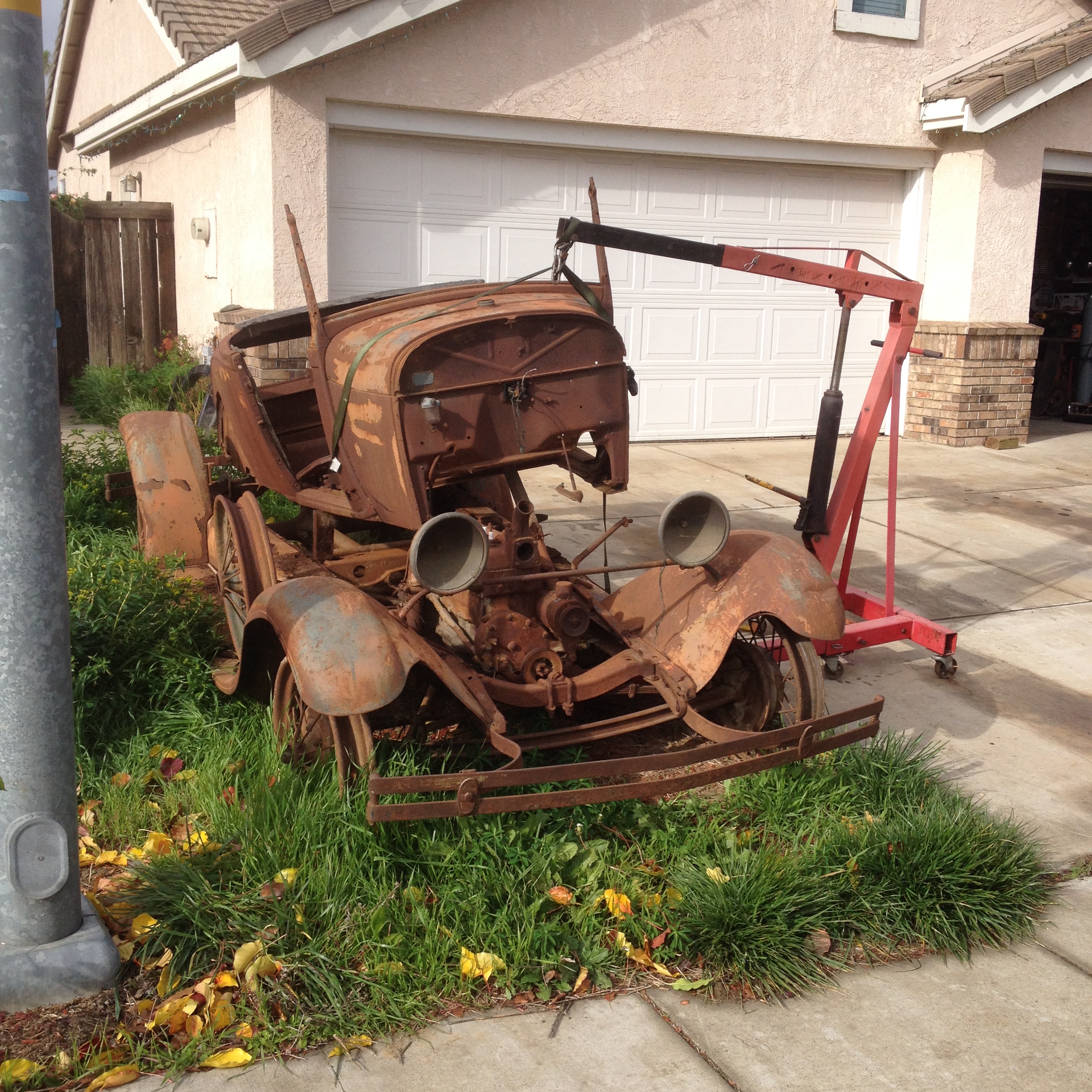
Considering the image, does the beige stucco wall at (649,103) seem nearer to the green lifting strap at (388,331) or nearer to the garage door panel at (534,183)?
the garage door panel at (534,183)

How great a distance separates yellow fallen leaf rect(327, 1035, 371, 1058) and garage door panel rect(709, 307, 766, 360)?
Result: 8745mm

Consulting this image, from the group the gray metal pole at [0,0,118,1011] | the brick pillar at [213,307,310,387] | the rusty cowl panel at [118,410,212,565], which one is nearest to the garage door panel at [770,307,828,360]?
the brick pillar at [213,307,310,387]

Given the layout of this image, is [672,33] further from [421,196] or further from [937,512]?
[937,512]

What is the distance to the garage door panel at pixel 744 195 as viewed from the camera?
10.5 metres

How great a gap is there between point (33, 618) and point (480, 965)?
1407 millimetres

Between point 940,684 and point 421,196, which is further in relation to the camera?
point 421,196

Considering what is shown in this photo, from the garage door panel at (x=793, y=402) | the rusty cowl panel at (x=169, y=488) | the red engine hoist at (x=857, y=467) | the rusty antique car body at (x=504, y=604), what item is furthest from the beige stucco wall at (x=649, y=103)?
the rusty antique car body at (x=504, y=604)

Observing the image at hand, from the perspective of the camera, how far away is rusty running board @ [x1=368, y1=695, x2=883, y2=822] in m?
3.17

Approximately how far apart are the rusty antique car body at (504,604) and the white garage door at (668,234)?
4.91 m

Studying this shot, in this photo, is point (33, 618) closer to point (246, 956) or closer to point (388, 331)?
point (246, 956)

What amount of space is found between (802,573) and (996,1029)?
157 centimetres

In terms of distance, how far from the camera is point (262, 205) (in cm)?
902

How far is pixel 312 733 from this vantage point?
386 cm

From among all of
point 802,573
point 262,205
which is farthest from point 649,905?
point 262,205
